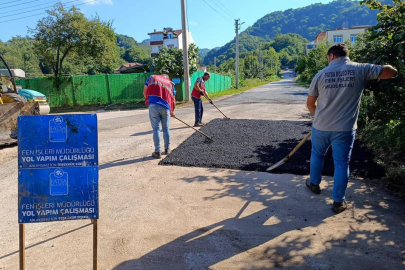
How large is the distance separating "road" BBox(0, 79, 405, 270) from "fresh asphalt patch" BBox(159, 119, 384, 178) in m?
0.36

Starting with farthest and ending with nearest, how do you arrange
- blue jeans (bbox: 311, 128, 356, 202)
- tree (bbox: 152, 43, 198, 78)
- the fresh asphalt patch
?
tree (bbox: 152, 43, 198, 78) < the fresh asphalt patch < blue jeans (bbox: 311, 128, 356, 202)

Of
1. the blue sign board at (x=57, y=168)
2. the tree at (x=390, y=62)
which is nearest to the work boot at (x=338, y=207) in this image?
the tree at (x=390, y=62)

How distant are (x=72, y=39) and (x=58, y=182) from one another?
69.4 ft

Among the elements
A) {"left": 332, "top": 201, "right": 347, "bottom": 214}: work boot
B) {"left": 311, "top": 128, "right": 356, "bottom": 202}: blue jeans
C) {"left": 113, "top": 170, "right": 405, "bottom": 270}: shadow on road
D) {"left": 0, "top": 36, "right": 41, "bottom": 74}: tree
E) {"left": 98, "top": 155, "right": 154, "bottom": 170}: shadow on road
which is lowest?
{"left": 113, "top": 170, "right": 405, "bottom": 270}: shadow on road

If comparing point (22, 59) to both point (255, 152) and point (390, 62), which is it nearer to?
point (255, 152)

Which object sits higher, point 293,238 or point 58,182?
point 58,182

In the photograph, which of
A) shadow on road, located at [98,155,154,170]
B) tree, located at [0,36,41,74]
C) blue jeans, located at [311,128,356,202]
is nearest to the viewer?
blue jeans, located at [311,128,356,202]

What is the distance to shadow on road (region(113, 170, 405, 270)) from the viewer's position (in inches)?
108

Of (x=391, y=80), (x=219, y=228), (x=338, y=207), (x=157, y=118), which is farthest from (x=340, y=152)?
(x=157, y=118)

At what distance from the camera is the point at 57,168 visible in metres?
2.52

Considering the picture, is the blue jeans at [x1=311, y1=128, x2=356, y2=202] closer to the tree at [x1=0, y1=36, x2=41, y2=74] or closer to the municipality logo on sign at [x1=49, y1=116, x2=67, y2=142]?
the municipality logo on sign at [x1=49, y1=116, x2=67, y2=142]

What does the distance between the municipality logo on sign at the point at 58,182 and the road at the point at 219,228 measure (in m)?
0.76

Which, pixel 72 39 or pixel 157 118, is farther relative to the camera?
pixel 72 39

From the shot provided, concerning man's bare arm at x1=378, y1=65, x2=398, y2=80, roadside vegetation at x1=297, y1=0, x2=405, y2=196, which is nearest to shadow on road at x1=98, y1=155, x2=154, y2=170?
roadside vegetation at x1=297, y1=0, x2=405, y2=196
